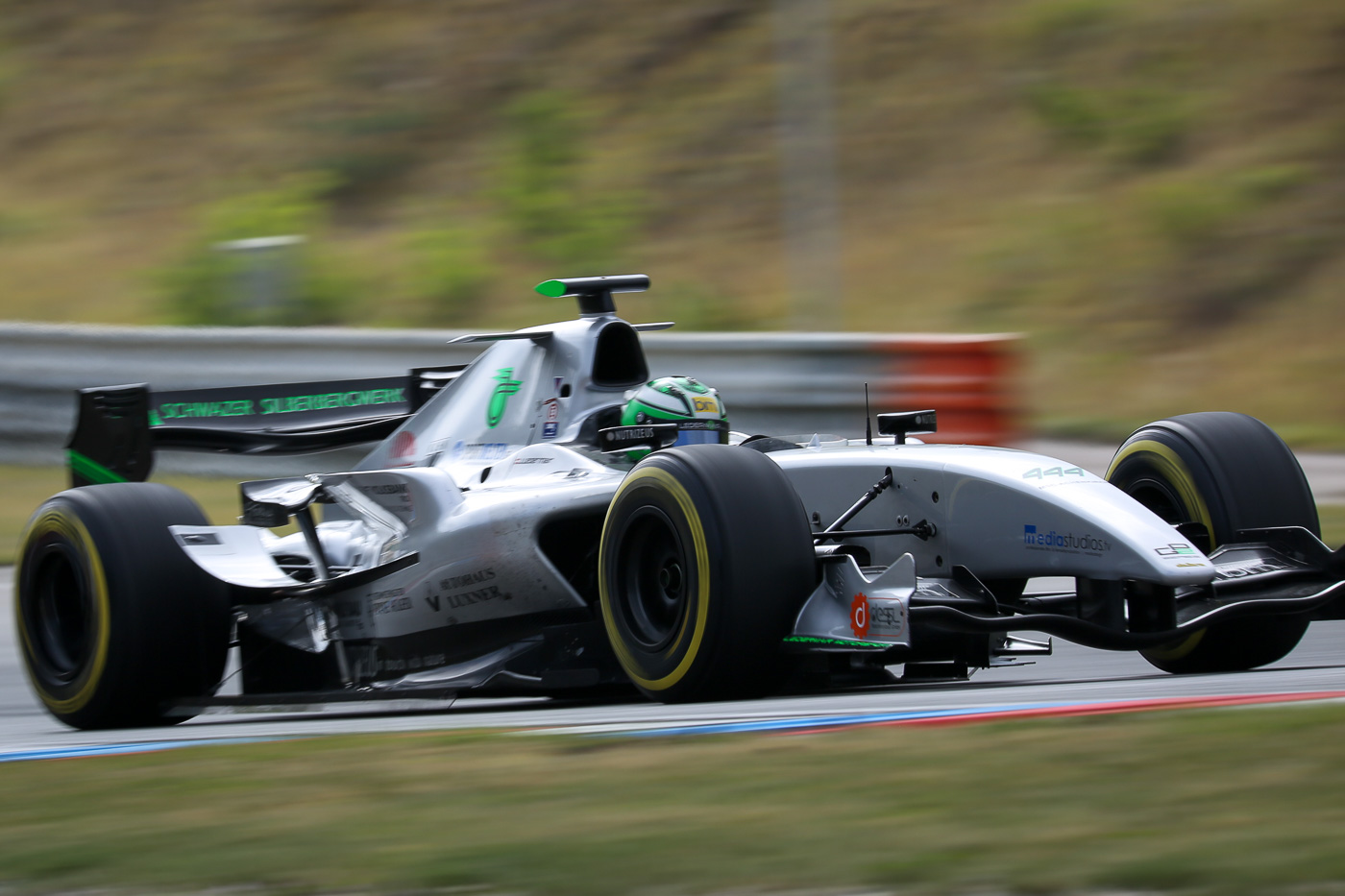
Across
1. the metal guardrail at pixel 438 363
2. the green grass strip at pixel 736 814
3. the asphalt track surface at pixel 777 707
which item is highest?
the metal guardrail at pixel 438 363

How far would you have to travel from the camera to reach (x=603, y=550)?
6094 millimetres

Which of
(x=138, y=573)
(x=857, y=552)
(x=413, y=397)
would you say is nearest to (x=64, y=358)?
(x=413, y=397)

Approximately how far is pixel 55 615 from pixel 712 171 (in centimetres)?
1593

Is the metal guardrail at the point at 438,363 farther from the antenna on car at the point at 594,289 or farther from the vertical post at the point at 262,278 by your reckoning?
the antenna on car at the point at 594,289

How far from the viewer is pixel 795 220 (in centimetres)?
1481

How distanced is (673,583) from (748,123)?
56.9 ft

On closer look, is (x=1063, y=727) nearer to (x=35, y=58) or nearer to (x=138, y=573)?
(x=138, y=573)

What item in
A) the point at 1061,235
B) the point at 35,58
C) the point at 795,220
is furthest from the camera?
the point at 35,58

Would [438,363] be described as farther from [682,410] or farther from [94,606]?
[682,410]

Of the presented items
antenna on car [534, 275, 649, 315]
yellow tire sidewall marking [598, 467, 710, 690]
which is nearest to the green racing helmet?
antenna on car [534, 275, 649, 315]

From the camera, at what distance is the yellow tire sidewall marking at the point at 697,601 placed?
5.58 m

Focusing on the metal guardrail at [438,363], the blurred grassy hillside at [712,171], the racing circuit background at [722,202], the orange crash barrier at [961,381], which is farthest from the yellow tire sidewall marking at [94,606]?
the blurred grassy hillside at [712,171]

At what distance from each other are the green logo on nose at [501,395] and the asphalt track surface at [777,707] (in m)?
1.14

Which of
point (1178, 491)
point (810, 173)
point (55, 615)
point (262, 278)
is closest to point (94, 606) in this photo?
point (55, 615)
